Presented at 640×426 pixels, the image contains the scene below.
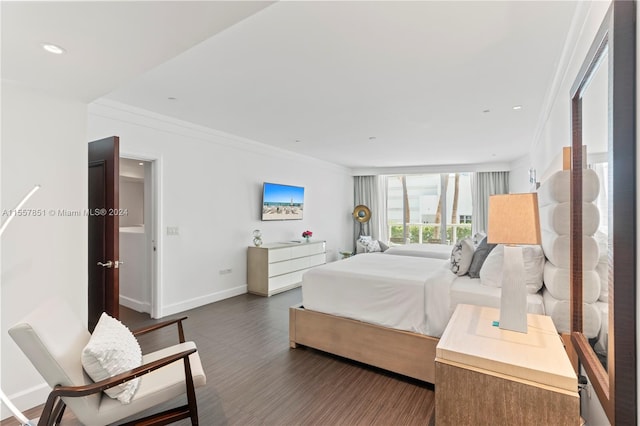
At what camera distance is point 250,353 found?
298 cm

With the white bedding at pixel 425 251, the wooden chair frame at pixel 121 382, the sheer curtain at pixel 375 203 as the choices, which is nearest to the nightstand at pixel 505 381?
the wooden chair frame at pixel 121 382

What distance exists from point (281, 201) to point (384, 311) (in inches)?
144

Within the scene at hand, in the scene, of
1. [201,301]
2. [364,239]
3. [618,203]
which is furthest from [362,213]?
[618,203]

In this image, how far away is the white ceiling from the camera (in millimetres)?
1462

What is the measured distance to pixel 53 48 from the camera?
5.33ft

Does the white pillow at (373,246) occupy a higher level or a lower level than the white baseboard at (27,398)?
higher

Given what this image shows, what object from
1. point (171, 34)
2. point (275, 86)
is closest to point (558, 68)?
point (275, 86)

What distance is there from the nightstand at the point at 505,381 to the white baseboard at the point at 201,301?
11.9ft

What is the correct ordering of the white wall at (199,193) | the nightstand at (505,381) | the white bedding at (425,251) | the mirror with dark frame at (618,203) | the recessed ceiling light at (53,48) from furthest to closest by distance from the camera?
the white bedding at (425,251) → the white wall at (199,193) → the recessed ceiling light at (53,48) → the nightstand at (505,381) → the mirror with dark frame at (618,203)

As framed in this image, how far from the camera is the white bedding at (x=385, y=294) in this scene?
8.04 ft

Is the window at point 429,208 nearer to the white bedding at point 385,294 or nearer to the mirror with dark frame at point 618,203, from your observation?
the white bedding at point 385,294

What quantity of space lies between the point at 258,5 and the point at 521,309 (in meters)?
2.02

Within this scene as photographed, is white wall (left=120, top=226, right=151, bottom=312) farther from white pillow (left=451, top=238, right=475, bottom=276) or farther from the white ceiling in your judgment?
white pillow (left=451, top=238, right=475, bottom=276)

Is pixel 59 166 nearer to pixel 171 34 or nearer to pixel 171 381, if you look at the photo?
pixel 171 34
